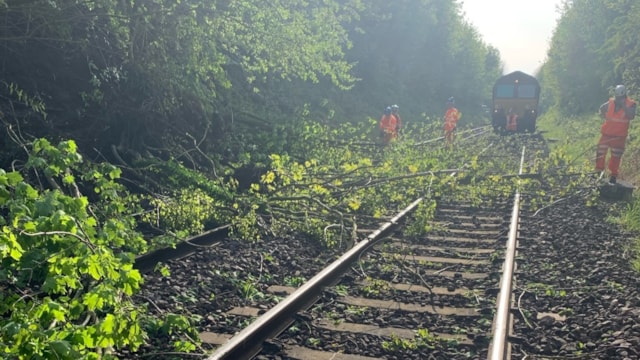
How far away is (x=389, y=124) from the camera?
17344 mm

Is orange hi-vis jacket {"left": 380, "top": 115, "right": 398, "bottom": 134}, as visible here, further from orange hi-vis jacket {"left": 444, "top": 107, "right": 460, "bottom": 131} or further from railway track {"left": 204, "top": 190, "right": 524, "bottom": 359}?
railway track {"left": 204, "top": 190, "right": 524, "bottom": 359}

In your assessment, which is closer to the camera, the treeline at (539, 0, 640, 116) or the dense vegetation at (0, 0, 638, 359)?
the dense vegetation at (0, 0, 638, 359)

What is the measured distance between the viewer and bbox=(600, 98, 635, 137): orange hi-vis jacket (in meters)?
11.3

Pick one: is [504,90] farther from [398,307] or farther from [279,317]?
[279,317]

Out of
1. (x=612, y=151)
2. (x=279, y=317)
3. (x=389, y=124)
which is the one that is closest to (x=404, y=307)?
(x=279, y=317)

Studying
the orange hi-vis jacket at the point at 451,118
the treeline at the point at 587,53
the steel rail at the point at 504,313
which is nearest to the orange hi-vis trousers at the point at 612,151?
the steel rail at the point at 504,313

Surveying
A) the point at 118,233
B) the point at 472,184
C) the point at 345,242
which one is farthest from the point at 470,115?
the point at 118,233

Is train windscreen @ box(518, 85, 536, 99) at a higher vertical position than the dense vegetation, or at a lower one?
higher

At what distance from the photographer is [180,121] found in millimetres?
11367

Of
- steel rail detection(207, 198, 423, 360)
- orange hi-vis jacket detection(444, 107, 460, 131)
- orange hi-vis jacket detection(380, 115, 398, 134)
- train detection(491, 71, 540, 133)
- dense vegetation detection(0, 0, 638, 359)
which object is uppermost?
train detection(491, 71, 540, 133)

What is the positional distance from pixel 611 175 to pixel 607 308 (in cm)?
652

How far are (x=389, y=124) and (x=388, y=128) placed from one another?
255 millimetres

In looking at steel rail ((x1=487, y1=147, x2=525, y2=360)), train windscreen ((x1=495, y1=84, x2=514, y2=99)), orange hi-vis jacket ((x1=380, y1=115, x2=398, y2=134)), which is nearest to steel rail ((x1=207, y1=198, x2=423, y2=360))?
steel rail ((x1=487, y1=147, x2=525, y2=360))

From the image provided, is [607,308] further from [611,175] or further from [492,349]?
[611,175]
